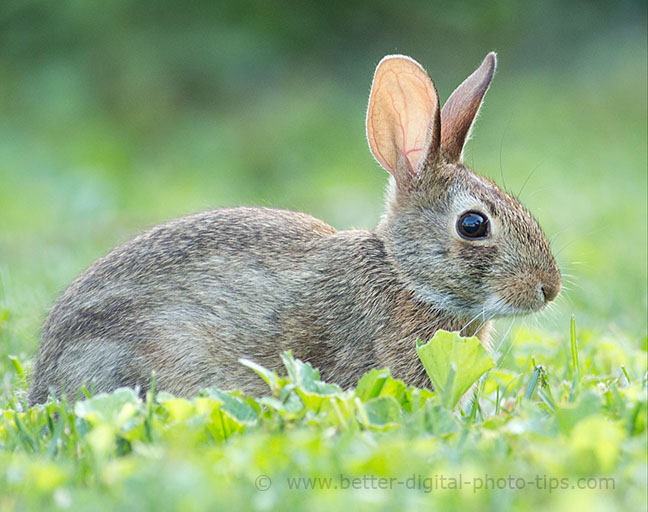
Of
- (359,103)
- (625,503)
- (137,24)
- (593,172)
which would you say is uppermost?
(137,24)

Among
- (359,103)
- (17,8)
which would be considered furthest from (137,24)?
(359,103)

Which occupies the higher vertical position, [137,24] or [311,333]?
[137,24]

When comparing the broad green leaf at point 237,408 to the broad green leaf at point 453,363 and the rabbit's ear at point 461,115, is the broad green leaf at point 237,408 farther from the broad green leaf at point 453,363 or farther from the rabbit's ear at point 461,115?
the rabbit's ear at point 461,115

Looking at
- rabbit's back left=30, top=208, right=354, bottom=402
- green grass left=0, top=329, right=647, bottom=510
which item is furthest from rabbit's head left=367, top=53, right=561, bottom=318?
green grass left=0, top=329, right=647, bottom=510

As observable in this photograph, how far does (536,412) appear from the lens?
3.31 meters

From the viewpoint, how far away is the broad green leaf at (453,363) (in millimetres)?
3643

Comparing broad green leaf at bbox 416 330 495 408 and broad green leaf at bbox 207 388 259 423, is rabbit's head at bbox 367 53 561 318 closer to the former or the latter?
broad green leaf at bbox 416 330 495 408

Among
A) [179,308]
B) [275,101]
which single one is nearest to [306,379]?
[179,308]

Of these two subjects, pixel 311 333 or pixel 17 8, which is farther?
pixel 17 8

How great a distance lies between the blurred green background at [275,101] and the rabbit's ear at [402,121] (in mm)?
4967

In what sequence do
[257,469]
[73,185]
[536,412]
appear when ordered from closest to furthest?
[257,469] < [536,412] < [73,185]

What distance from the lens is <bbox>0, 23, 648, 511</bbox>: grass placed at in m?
2.70

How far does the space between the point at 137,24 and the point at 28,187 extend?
3.67 m

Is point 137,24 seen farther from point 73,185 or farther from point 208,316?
point 208,316
